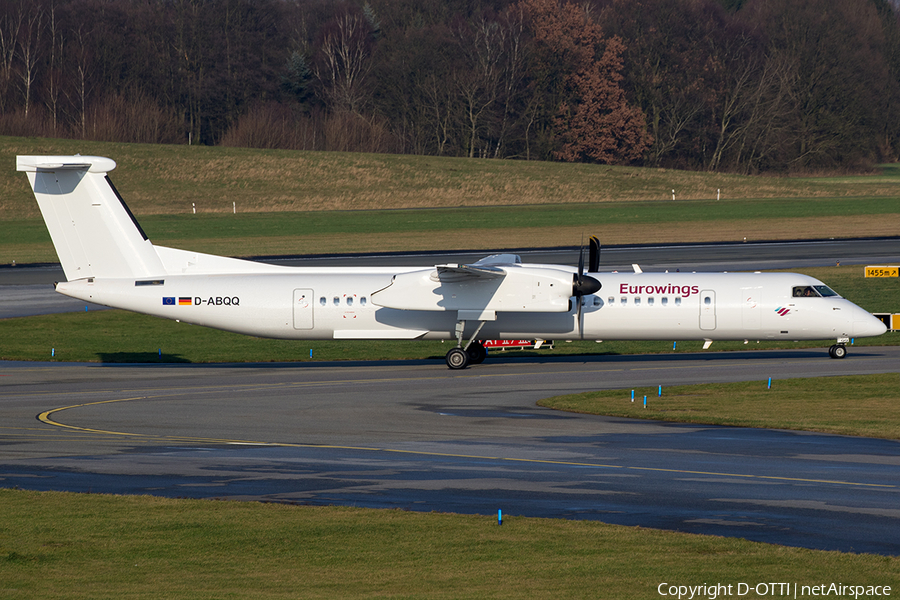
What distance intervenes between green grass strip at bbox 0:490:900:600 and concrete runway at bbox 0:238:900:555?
86 cm

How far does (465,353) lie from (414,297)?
2.45 m

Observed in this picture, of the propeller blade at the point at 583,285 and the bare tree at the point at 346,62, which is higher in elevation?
the bare tree at the point at 346,62

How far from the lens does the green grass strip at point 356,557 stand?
10.6 m

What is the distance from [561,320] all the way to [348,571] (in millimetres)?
20144

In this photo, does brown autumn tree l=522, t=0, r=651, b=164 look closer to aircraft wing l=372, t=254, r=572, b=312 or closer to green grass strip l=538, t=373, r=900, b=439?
aircraft wing l=372, t=254, r=572, b=312

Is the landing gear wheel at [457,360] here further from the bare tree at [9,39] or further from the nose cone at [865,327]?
the bare tree at [9,39]

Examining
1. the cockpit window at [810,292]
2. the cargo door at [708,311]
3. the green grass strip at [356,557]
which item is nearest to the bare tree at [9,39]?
the cargo door at [708,311]

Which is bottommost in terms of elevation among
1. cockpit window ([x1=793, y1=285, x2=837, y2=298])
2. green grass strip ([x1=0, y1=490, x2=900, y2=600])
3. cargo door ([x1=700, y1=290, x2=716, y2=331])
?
green grass strip ([x1=0, y1=490, x2=900, y2=600])

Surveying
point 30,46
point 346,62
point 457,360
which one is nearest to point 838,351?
point 457,360

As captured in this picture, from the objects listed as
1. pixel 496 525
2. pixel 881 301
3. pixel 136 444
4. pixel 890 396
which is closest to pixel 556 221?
pixel 881 301

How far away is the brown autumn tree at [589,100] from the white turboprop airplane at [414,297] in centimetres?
9013

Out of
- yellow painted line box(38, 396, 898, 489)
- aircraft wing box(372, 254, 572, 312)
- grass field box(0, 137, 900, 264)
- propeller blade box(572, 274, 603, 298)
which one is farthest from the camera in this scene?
grass field box(0, 137, 900, 264)

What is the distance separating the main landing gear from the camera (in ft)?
100

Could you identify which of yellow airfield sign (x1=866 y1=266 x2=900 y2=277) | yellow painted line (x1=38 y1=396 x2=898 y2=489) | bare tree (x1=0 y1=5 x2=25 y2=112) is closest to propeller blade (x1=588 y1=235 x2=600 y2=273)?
yellow painted line (x1=38 y1=396 x2=898 y2=489)
